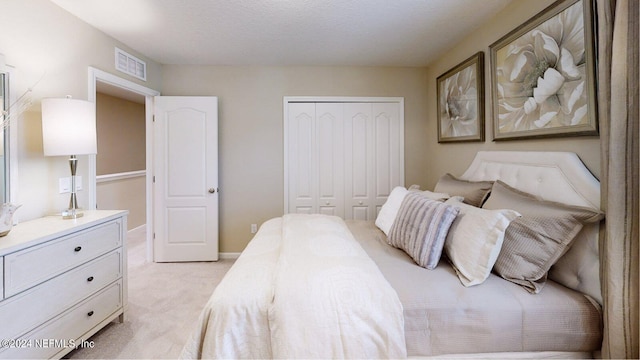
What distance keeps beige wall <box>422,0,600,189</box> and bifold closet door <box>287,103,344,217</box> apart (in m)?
1.16

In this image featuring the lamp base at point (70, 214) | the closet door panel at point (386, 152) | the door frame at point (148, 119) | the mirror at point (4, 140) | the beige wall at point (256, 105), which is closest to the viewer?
the mirror at point (4, 140)

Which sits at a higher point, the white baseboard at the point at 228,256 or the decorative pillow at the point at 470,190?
the decorative pillow at the point at 470,190

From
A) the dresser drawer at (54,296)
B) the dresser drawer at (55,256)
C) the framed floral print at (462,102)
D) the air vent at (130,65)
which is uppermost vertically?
the air vent at (130,65)

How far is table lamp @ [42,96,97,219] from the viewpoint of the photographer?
1797 millimetres

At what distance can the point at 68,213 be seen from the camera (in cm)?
191

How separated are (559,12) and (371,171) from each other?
2.27 m

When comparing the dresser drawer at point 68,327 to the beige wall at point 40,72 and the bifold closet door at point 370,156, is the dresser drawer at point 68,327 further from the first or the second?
the bifold closet door at point 370,156

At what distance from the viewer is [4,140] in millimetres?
1686

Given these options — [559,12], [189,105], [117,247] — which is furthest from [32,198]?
[559,12]

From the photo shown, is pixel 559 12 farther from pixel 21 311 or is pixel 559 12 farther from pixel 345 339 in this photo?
pixel 21 311

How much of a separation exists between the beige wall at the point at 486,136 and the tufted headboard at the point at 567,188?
69 mm

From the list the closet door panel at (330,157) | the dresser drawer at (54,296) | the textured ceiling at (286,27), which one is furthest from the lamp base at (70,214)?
the closet door panel at (330,157)

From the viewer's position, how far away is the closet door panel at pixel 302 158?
11.5ft

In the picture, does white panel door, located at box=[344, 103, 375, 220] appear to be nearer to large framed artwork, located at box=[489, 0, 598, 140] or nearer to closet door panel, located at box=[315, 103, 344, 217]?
closet door panel, located at box=[315, 103, 344, 217]
